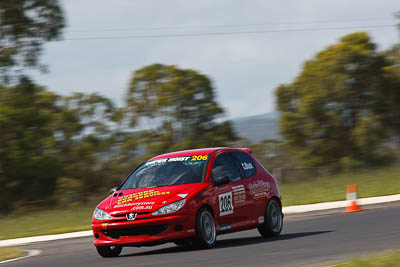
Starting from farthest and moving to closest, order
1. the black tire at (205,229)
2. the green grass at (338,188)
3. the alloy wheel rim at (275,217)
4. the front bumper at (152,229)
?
the green grass at (338,188) → the alloy wheel rim at (275,217) → the black tire at (205,229) → the front bumper at (152,229)

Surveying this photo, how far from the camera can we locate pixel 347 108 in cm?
4503

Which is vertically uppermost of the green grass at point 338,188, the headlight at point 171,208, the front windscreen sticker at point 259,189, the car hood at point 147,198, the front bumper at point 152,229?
the car hood at point 147,198

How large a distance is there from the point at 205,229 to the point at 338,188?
2016 cm

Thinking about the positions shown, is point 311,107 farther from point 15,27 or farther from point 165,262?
point 165,262

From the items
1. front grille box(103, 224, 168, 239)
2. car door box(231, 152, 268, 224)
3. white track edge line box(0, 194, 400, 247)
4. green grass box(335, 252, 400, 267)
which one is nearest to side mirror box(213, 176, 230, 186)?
car door box(231, 152, 268, 224)

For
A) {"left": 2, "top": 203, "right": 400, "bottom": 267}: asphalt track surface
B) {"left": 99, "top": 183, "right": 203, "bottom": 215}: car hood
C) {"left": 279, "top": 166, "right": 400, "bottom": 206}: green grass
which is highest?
{"left": 99, "top": 183, "right": 203, "bottom": 215}: car hood

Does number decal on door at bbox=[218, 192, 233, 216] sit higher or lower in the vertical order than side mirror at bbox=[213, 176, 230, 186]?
lower

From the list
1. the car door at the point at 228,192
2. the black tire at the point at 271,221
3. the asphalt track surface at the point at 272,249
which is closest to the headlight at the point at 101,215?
Answer: the asphalt track surface at the point at 272,249

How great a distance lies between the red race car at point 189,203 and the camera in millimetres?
11469

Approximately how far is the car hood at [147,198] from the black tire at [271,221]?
1.96 m

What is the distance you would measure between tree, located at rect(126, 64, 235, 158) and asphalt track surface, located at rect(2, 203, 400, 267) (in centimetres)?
2766

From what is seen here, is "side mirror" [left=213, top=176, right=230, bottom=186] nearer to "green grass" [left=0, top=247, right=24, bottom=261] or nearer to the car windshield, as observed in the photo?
the car windshield

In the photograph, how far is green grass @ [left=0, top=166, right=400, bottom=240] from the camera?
22.5 metres

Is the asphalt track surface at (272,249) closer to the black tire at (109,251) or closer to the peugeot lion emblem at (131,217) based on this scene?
the black tire at (109,251)
